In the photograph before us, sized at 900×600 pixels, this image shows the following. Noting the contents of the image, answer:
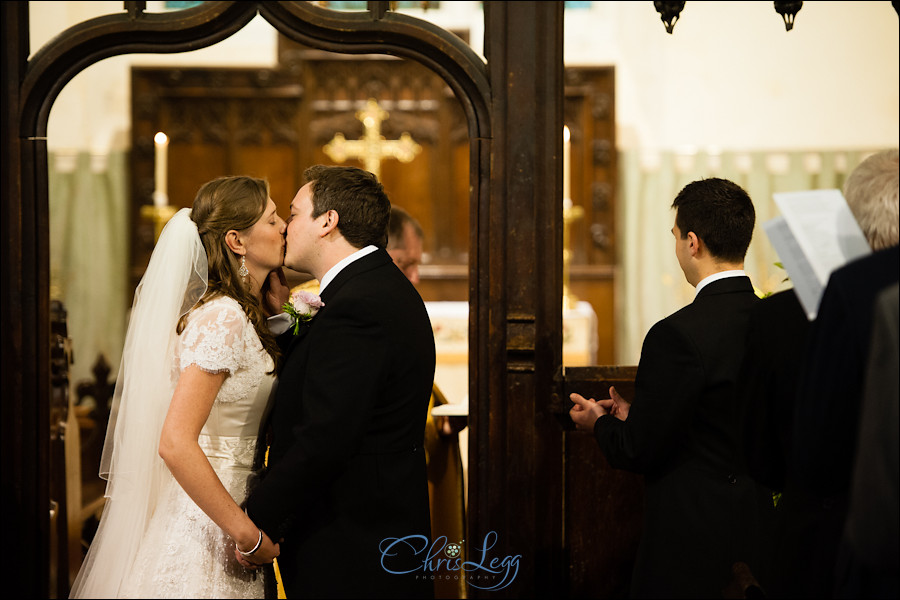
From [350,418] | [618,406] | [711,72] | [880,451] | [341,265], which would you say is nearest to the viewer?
[880,451]

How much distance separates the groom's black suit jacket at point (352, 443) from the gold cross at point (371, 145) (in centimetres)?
469

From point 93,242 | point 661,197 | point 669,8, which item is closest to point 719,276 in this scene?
point 669,8

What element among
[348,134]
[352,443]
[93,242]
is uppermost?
[348,134]

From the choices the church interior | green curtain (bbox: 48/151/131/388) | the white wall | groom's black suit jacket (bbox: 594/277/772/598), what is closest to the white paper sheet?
groom's black suit jacket (bbox: 594/277/772/598)

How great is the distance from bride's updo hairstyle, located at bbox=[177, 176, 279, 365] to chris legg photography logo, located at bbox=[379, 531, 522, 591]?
2.28 feet

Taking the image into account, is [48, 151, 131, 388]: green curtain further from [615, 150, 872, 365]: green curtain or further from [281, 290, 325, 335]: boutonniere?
[281, 290, 325, 335]: boutonniere

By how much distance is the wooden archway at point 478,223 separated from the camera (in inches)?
115

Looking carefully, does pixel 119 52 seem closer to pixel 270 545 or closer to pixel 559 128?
pixel 559 128

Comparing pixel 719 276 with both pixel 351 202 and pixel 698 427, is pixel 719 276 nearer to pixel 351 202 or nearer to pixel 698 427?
pixel 698 427

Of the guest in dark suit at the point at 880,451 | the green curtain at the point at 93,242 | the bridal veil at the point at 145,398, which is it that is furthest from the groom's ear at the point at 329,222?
the green curtain at the point at 93,242

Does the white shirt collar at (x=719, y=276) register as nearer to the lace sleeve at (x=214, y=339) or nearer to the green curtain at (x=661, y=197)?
the lace sleeve at (x=214, y=339)

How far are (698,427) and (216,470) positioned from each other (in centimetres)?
144

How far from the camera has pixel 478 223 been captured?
295cm

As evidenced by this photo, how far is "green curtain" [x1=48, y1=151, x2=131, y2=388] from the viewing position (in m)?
7.42
